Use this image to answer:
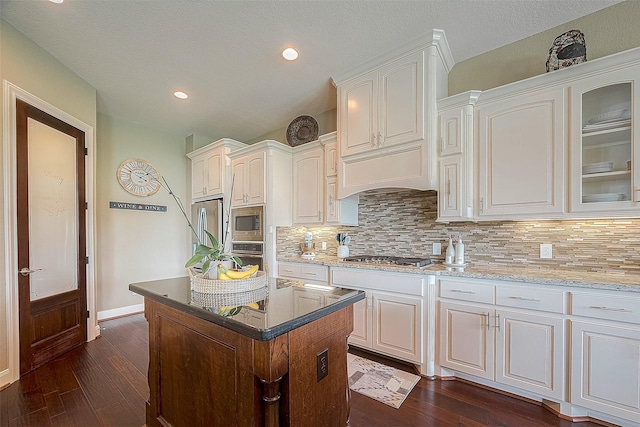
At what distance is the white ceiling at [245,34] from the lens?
6.63 feet

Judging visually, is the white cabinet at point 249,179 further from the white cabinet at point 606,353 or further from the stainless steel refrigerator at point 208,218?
the white cabinet at point 606,353

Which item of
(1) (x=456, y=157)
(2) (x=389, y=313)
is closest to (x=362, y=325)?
(2) (x=389, y=313)

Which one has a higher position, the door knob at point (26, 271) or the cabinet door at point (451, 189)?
the cabinet door at point (451, 189)

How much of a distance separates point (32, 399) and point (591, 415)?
150 inches

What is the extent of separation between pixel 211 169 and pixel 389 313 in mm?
3205

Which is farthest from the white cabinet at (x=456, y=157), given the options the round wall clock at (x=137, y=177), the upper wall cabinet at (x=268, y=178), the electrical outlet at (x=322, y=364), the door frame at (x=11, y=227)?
the round wall clock at (x=137, y=177)

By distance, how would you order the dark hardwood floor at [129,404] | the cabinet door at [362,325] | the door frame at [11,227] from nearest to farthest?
the dark hardwood floor at [129,404], the door frame at [11,227], the cabinet door at [362,325]

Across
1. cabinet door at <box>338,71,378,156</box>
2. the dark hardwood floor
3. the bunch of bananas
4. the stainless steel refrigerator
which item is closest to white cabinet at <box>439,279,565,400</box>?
the dark hardwood floor

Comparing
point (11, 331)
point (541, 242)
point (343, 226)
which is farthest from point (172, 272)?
point (541, 242)

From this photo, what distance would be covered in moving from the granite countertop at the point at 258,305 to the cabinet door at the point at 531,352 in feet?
4.32

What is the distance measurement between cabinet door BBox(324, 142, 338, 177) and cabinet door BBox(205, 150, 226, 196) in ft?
5.34

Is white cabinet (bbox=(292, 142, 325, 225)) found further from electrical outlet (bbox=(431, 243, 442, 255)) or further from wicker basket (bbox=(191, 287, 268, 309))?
wicker basket (bbox=(191, 287, 268, 309))

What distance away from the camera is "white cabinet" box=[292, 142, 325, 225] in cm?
338

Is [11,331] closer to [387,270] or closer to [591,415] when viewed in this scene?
[387,270]
